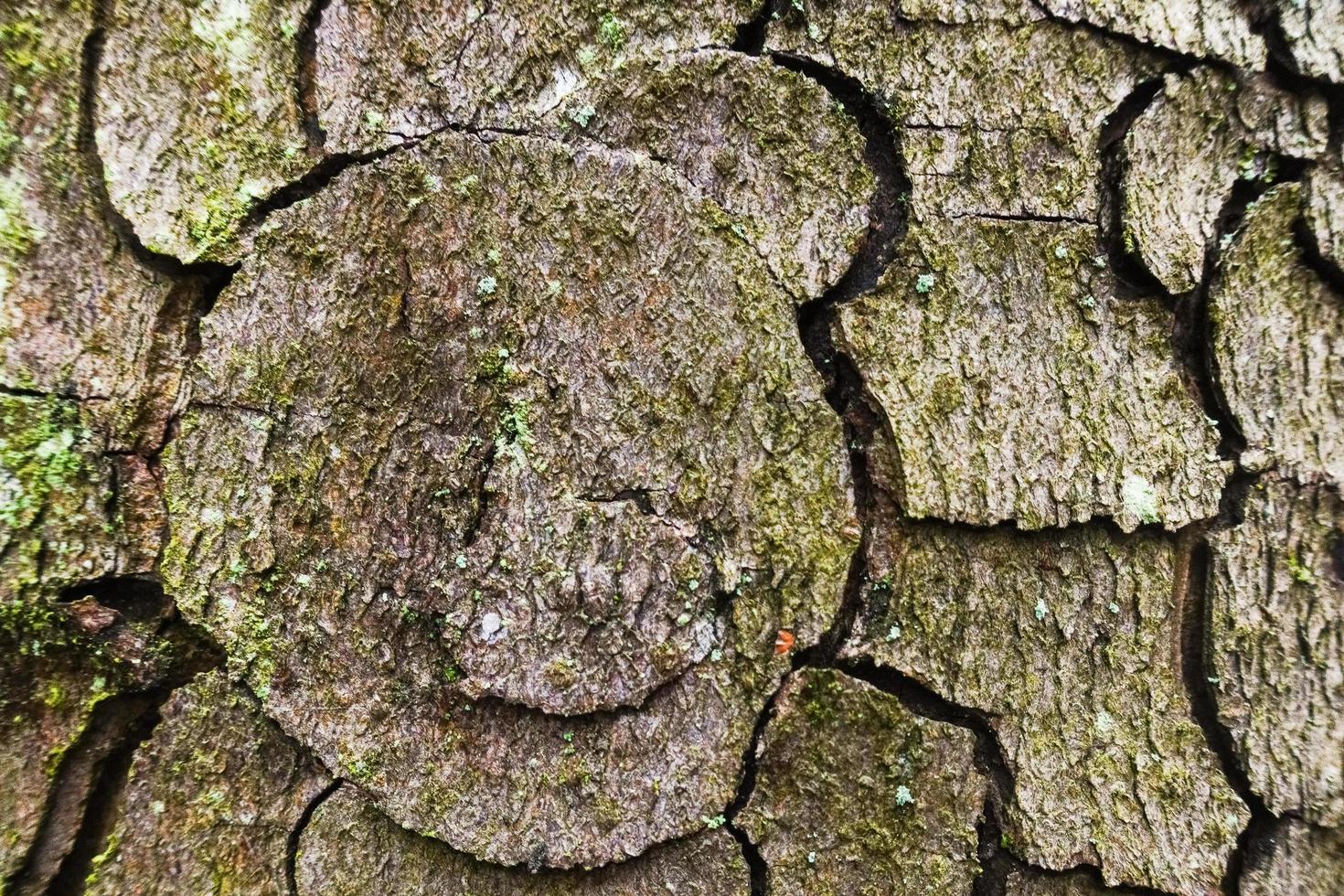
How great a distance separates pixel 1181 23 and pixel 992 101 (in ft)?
0.84

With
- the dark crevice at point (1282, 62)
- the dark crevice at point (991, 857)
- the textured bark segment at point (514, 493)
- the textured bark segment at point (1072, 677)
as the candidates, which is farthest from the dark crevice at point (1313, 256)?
the dark crevice at point (991, 857)

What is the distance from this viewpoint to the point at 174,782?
2.90 feet

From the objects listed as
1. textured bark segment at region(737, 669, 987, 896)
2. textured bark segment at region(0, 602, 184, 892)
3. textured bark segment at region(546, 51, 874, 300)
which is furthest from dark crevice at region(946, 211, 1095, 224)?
textured bark segment at region(0, 602, 184, 892)

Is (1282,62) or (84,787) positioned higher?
(1282,62)

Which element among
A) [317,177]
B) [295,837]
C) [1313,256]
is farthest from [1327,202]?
[295,837]

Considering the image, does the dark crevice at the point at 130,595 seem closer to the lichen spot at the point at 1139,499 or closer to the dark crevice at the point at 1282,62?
the lichen spot at the point at 1139,499

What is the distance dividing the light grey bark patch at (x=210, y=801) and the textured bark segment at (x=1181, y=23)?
1.31m

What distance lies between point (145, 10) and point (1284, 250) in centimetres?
143

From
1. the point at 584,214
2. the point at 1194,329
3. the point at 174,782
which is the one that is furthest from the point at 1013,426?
the point at 174,782

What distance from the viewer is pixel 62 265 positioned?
882mm

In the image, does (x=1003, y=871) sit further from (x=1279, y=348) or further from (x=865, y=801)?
(x=1279, y=348)

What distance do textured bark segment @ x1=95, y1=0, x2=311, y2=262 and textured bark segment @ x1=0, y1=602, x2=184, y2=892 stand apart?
0.45m

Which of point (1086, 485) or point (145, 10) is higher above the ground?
point (145, 10)

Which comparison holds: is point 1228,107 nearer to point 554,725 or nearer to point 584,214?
point 584,214
